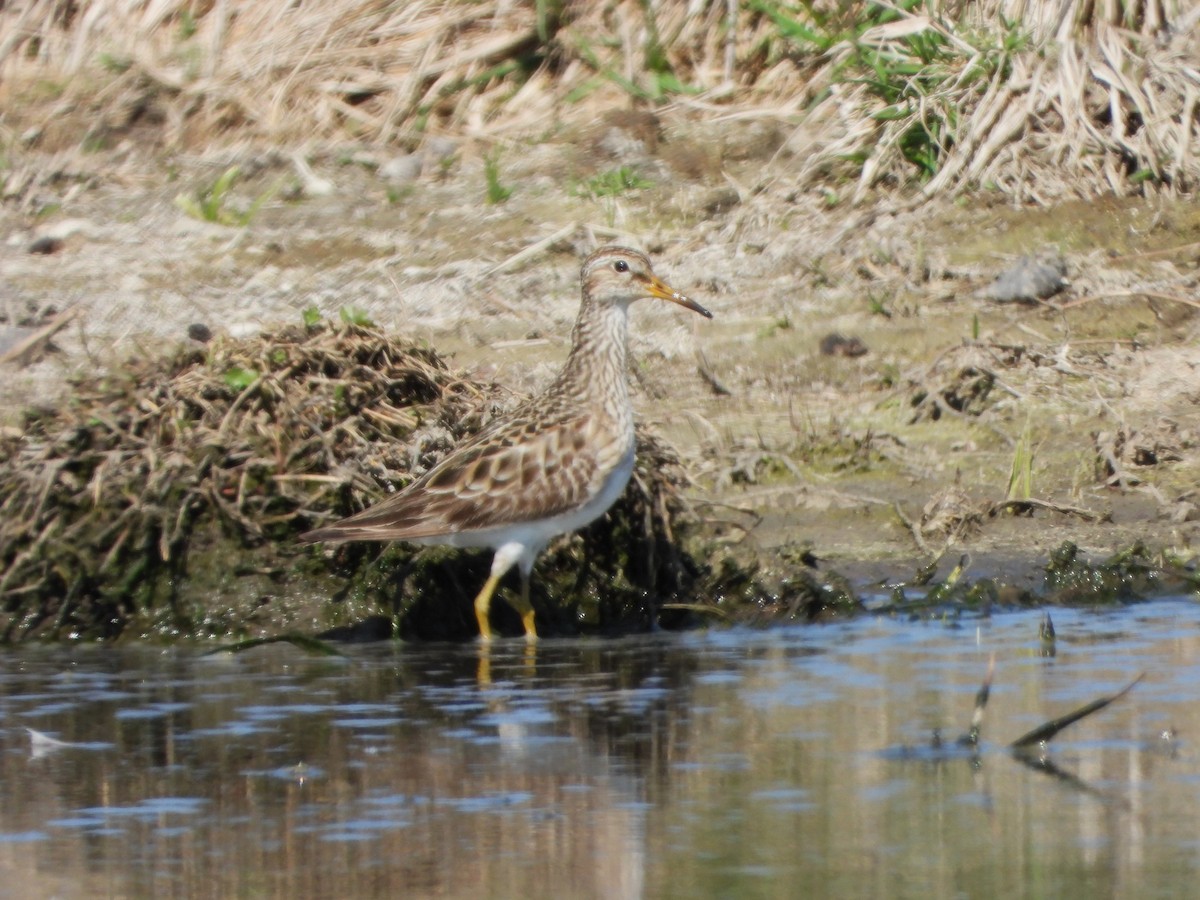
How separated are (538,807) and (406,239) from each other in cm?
841

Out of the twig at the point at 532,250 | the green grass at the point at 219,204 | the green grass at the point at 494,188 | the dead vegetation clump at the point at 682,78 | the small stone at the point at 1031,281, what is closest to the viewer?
the small stone at the point at 1031,281

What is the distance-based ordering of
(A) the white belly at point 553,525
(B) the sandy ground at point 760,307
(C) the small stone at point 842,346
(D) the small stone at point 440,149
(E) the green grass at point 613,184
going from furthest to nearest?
1. (D) the small stone at point 440,149
2. (E) the green grass at point 613,184
3. (C) the small stone at point 842,346
4. (B) the sandy ground at point 760,307
5. (A) the white belly at point 553,525

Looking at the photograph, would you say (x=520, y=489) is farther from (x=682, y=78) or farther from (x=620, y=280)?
(x=682, y=78)

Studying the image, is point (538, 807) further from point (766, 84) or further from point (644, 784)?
point (766, 84)

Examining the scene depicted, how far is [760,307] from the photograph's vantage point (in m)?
12.2

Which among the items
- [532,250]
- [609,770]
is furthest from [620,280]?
[532,250]

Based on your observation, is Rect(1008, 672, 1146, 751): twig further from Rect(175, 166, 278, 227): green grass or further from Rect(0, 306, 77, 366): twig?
Rect(175, 166, 278, 227): green grass

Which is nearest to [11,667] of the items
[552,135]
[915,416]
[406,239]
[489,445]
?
[489,445]

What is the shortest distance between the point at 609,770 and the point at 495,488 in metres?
2.26

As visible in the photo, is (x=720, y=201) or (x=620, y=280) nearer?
(x=620, y=280)

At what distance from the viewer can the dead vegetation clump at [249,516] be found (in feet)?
27.4

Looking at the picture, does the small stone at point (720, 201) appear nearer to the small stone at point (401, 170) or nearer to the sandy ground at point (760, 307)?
the sandy ground at point (760, 307)

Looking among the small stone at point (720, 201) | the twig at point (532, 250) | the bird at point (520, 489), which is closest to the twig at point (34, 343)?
the twig at point (532, 250)

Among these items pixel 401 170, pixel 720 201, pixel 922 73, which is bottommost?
pixel 720 201
